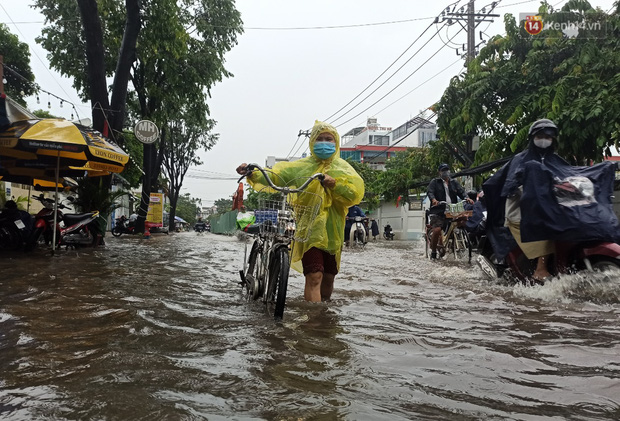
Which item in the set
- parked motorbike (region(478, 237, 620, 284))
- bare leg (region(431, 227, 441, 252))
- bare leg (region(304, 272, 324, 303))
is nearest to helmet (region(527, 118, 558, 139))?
parked motorbike (region(478, 237, 620, 284))

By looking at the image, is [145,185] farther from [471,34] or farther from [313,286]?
[313,286]

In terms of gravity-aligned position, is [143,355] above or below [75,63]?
below

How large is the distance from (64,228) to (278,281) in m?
7.70

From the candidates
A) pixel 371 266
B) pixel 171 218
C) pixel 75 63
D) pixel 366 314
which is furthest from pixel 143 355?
pixel 171 218

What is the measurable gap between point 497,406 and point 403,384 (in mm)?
410

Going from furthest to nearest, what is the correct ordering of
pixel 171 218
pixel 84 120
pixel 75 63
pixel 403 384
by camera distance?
pixel 171 218 → pixel 75 63 → pixel 84 120 → pixel 403 384

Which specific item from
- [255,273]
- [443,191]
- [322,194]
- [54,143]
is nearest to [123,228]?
[54,143]

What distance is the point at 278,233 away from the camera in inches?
141

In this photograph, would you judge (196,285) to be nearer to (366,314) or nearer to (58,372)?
(366,314)

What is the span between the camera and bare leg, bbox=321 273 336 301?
435 centimetres

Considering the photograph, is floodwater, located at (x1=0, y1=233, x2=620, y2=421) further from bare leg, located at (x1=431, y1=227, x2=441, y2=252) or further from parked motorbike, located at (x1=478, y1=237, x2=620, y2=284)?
bare leg, located at (x1=431, y1=227, x2=441, y2=252)

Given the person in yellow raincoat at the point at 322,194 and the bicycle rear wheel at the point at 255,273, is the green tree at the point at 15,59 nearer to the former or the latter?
the bicycle rear wheel at the point at 255,273

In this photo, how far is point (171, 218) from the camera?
126 ft

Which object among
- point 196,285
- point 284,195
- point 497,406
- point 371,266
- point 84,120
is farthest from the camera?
point 84,120
